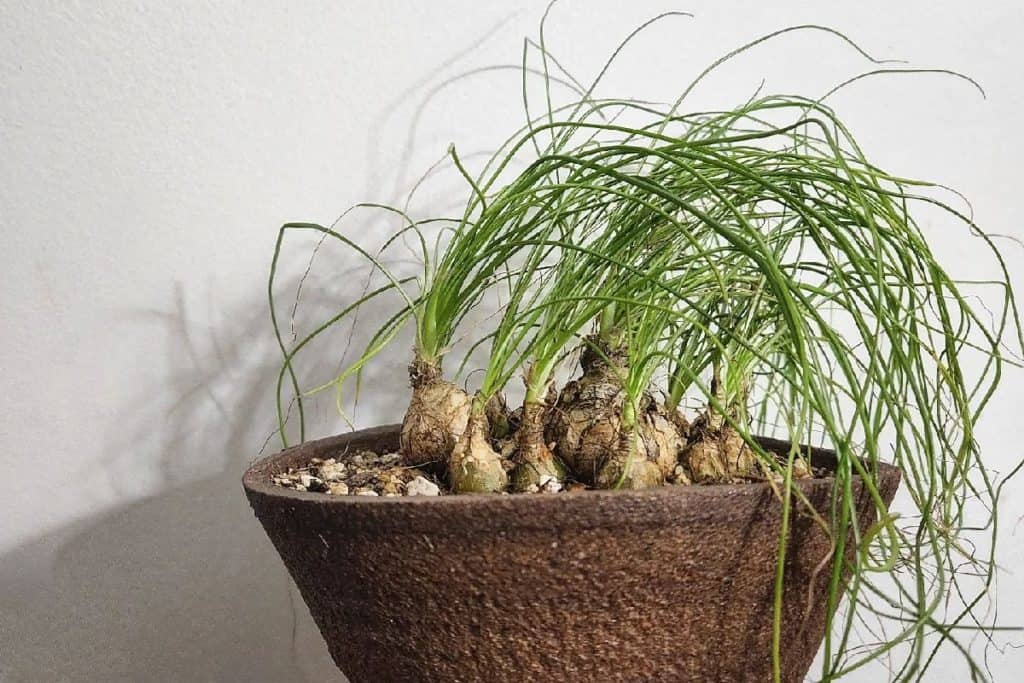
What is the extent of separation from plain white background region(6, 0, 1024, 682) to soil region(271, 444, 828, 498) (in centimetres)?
26

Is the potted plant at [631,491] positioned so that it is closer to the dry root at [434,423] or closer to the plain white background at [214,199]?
the dry root at [434,423]

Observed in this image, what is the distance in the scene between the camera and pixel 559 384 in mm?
994

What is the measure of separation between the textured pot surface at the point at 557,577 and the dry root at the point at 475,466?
0.09 meters

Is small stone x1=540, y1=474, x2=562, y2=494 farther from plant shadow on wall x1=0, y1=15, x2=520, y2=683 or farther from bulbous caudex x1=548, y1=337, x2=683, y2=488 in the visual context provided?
plant shadow on wall x1=0, y1=15, x2=520, y2=683

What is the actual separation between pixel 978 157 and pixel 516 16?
19.7 inches

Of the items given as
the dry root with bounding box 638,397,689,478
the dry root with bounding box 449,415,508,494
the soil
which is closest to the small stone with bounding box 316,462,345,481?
the soil

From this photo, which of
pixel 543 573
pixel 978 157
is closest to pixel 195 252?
pixel 543 573

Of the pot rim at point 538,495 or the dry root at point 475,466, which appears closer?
the pot rim at point 538,495

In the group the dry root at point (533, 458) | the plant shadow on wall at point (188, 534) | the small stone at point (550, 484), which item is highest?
the dry root at point (533, 458)

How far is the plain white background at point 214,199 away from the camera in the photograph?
918mm

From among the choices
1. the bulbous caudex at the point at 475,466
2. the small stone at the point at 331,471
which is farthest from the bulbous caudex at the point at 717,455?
the small stone at the point at 331,471

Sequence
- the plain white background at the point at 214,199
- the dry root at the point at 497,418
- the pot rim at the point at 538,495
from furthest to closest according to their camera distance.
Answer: the plain white background at the point at 214,199, the dry root at the point at 497,418, the pot rim at the point at 538,495

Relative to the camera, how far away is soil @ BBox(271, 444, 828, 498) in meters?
0.61

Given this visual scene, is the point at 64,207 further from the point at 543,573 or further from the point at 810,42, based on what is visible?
the point at 810,42
